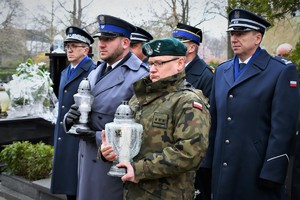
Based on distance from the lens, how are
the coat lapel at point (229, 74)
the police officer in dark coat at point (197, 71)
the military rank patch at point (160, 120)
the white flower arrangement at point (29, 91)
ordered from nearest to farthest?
the military rank patch at point (160, 120)
the coat lapel at point (229, 74)
the police officer in dark coat at point (197, 71)
the white flower arrangement at point (29, 91)

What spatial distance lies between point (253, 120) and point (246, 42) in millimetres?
534

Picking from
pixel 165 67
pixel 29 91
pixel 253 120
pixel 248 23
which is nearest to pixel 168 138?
pixel 165 67

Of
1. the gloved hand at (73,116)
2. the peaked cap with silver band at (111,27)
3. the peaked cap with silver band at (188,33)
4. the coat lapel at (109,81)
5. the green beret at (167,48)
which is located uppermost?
the peaked cap with silver band at (188,33)

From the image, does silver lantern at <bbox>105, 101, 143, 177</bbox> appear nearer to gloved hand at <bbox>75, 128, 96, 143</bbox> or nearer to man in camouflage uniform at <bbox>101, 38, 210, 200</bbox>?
man in camouflage uniform at <bbox>101, 38, 210, 200</bbox>

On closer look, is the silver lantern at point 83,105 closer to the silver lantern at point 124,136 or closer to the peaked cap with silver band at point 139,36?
the silver lantern at point 124,136

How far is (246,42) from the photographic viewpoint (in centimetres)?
289

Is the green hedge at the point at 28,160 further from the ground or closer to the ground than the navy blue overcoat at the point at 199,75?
closer to the ground

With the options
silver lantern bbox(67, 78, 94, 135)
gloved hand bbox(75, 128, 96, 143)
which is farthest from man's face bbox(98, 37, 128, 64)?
gloved hand bbox(75, 128, 96, 143)

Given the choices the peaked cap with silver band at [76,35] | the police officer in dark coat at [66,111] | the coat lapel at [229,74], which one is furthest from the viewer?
the peaked cap with silver band at [76,35]

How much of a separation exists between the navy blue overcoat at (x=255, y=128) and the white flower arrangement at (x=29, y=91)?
14.8 feet

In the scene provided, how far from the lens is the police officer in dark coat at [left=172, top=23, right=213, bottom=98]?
3.72 metres

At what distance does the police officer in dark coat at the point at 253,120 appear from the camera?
8.82 feet

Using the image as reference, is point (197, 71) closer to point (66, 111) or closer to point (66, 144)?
point (66, 111)

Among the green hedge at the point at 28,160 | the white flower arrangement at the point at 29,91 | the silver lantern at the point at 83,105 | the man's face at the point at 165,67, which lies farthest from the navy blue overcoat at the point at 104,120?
the white flower arrangement at the point at 29,91
